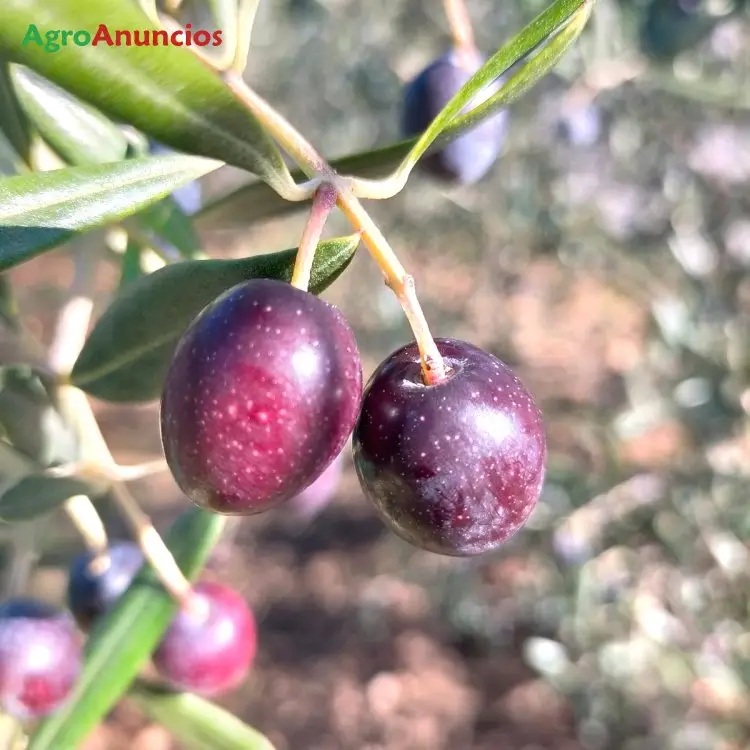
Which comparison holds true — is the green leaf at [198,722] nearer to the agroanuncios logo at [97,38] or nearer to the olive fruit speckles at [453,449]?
the olive fruit speckles at [453,449]

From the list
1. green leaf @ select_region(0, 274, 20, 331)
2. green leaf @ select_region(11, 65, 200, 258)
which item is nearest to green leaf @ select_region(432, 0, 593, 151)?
green leaf @ select_region(11, 65, 200, 258)

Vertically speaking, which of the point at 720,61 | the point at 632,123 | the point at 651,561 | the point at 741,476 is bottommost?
the point at 651,561

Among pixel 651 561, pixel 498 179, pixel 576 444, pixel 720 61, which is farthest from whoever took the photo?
pixel 576 444

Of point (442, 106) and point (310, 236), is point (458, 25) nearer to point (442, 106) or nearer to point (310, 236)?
point (442, 106)

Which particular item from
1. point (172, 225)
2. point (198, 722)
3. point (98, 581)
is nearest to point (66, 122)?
point (172, 225)

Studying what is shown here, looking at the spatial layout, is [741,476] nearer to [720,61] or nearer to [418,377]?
[720,61]

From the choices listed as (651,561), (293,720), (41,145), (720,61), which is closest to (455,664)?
(293,720)
